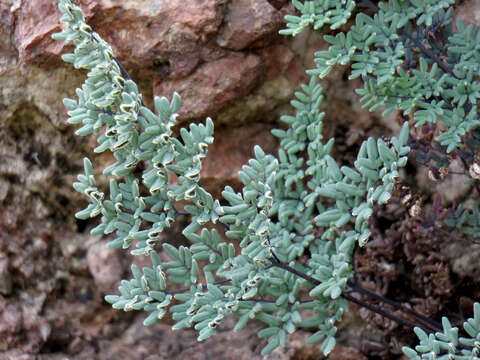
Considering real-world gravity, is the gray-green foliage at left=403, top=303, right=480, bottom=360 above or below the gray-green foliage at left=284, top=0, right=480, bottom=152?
below

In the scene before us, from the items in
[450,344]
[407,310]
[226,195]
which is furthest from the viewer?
[407,310]

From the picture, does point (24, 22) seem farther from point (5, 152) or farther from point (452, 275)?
point (452, 275)

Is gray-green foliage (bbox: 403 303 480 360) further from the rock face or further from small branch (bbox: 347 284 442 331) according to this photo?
the rock face

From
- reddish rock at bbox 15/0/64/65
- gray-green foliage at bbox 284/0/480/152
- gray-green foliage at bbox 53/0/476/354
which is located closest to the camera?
gray-green foliage at bbox 53/0/476/354

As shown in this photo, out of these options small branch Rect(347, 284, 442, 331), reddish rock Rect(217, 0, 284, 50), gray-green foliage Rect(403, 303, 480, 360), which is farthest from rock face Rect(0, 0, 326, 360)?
gray-green foliage Rect(403, 303, 480, 360)

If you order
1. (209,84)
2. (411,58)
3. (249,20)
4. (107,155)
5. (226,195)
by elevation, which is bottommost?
(107,155)

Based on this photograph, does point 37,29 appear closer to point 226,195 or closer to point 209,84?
point 209,84

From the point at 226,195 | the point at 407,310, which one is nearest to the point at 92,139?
the point at 226,195

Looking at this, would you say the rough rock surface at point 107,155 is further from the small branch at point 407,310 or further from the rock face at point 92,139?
the small branch at point 407,310
